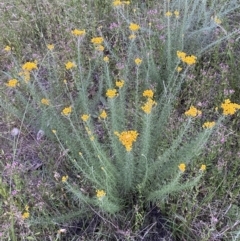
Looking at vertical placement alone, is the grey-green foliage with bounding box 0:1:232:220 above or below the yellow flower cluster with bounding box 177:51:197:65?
below

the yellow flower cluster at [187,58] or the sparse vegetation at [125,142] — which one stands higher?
the yellow flower cluster at [187,58]

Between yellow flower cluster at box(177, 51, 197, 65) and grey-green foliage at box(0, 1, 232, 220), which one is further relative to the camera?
yellow flower cluster at box(177, 51, 197, 65)

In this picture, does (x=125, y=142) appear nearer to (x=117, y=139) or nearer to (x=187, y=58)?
(x=117, y=139)

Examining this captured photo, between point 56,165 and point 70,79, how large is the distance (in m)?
0.78

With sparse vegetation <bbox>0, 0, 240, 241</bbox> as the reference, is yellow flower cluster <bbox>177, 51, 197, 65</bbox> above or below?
above

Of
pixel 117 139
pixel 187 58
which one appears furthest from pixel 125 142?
pixel 187 58

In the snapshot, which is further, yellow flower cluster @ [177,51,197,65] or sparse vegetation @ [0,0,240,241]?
yellow flower cluster @ [177,51,197,65]

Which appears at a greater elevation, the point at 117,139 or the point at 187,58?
the point at 187,58

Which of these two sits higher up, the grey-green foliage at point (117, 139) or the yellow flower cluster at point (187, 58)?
the yellow flower cluster at point (187, 58)

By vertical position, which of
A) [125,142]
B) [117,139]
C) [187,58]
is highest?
[187,58]

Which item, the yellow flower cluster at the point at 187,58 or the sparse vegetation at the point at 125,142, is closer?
the sparse vegetation at the point at 125,142

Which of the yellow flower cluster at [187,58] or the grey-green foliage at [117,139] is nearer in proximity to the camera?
the grey-green foliage at [117,139]

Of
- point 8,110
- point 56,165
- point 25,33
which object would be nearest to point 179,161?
point 56,165

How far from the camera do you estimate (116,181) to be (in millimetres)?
1992
